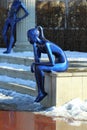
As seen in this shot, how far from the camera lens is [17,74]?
539 inches

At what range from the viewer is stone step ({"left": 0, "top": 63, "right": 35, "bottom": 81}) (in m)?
13.3

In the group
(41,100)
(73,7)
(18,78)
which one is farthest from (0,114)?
(73,7)

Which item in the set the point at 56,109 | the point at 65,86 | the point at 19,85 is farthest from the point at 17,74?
the point at 56,109

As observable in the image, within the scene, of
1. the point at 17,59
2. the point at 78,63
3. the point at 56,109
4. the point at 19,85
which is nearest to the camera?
the point at 56,109

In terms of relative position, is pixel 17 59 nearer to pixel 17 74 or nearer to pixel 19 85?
pixel 17 74

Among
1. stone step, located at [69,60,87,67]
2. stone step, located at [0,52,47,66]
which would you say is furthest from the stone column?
stone step, located at [69,60,87,67]

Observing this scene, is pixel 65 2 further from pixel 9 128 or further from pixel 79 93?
pixel 9 128

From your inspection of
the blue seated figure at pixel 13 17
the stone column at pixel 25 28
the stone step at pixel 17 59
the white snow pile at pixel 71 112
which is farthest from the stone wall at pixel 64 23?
the white snow pile at pixel 71 112

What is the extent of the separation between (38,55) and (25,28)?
269 inches

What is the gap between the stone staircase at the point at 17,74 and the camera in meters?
12.6

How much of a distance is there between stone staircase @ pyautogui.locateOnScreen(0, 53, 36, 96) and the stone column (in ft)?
6.88

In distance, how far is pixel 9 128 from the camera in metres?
9.06

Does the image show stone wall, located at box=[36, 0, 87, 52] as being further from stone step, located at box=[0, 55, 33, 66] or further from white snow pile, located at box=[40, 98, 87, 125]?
white snow pile, located at box=[40, 98, 87, 125]

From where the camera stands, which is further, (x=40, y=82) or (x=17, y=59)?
(x=17, y=59)
